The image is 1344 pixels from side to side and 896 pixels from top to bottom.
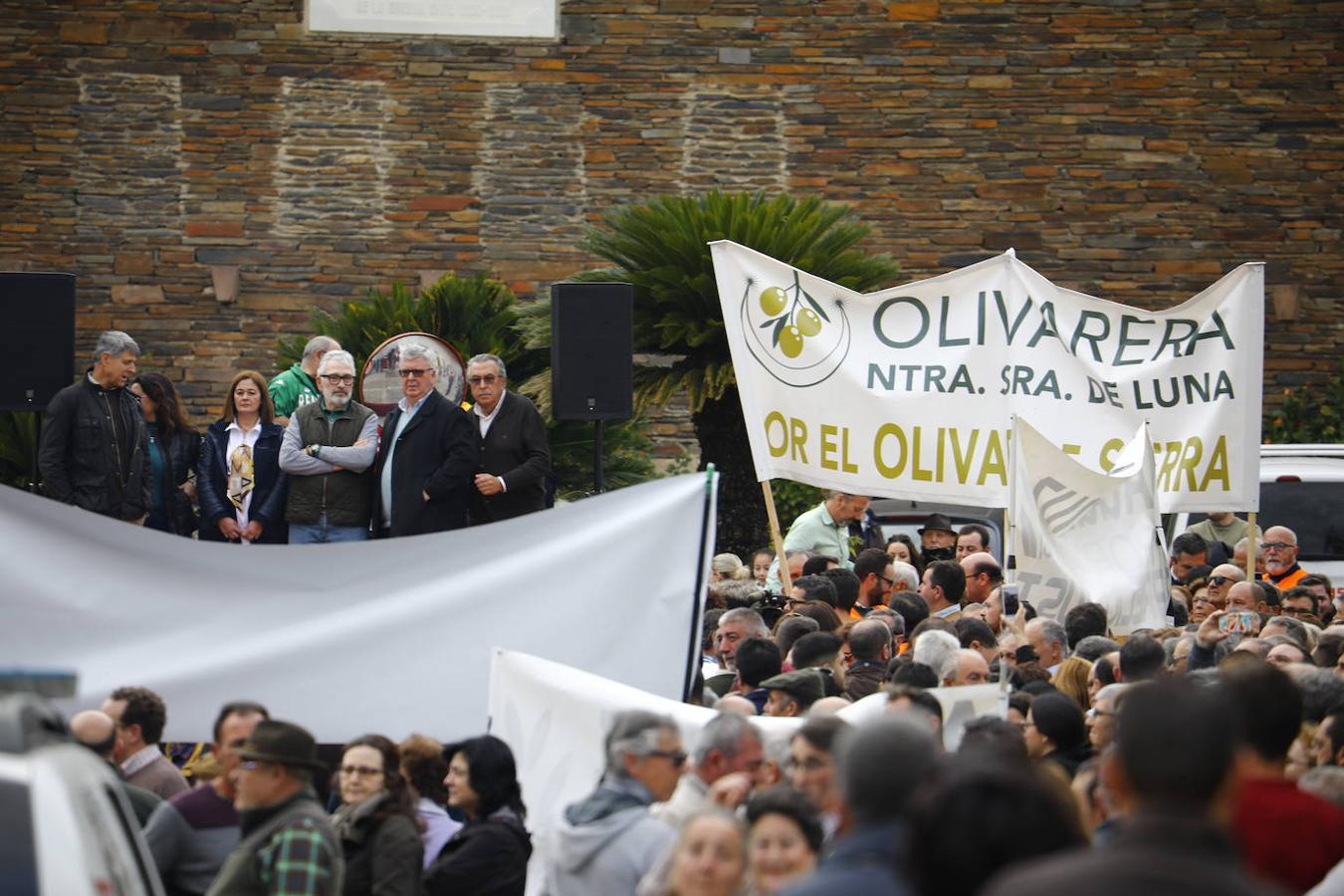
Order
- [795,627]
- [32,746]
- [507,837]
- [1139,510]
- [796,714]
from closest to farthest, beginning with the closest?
[32,746] → [507,837] → [796,714] → [795,627] → [1139,510]

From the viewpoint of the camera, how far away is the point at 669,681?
6543mm

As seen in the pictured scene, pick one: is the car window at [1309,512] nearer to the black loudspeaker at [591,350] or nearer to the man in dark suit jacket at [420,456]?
the black loudspeaker at [591,350]

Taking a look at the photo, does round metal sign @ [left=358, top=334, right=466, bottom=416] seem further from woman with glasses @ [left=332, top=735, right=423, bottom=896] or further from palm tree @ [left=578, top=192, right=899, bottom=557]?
woman with glasses @ [left=332, top=735, right=423, bottom=896]

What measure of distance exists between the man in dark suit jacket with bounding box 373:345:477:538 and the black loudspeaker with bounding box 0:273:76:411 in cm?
218

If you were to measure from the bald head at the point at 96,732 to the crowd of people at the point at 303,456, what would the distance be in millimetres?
3097

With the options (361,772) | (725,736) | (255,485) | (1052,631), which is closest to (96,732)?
(361,772)

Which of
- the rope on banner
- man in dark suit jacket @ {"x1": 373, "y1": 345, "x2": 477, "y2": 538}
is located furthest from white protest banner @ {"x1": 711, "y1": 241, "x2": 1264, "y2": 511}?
the rope on banner

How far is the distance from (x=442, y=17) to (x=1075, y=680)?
12865mm

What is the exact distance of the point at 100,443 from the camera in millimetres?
9469

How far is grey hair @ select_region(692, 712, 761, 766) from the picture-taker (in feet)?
16.5

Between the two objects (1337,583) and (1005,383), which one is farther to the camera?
(1337,583)

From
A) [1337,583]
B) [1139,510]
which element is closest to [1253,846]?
[1139,510]

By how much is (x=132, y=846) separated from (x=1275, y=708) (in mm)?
2511

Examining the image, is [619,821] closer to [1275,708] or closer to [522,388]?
[1275,708]
